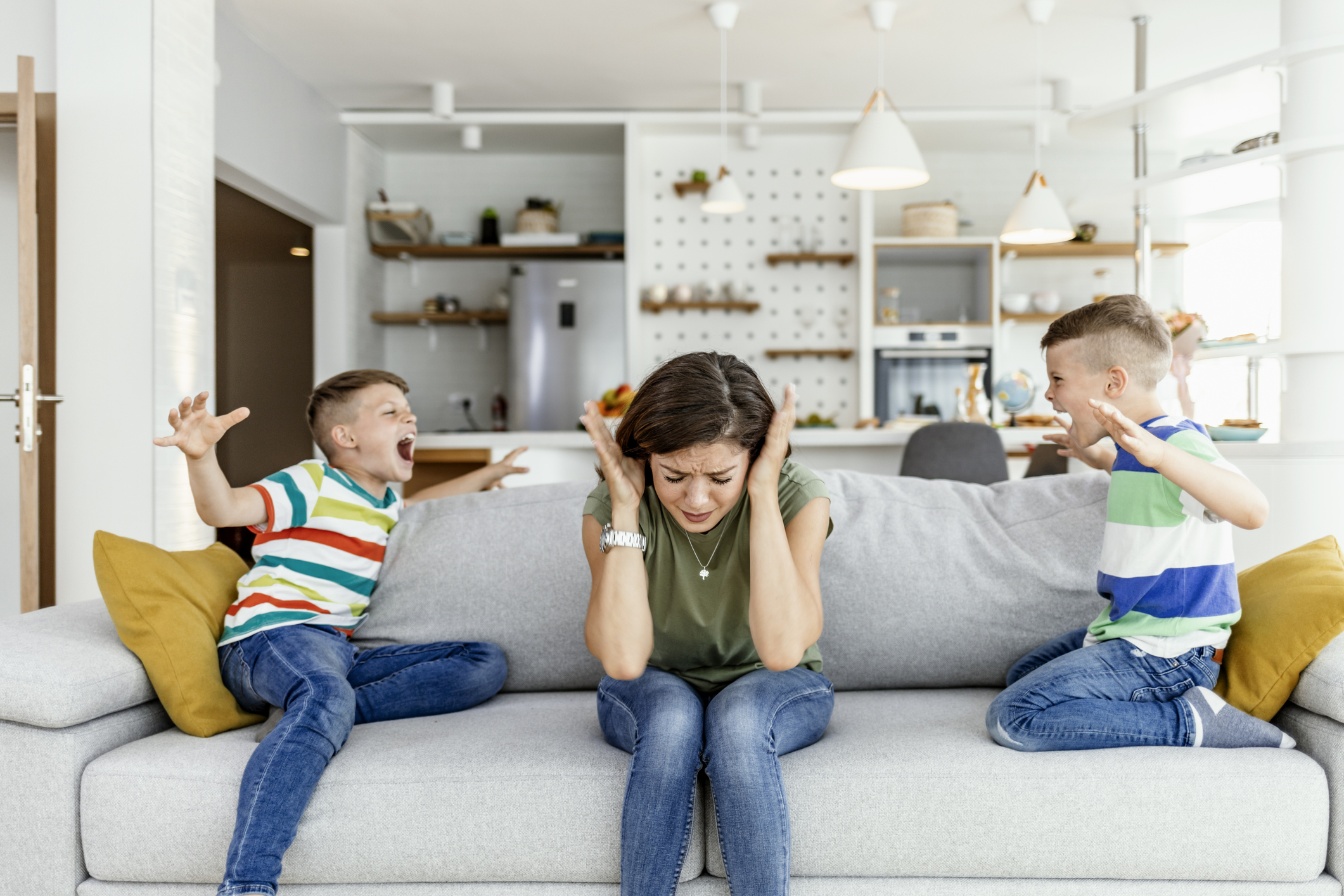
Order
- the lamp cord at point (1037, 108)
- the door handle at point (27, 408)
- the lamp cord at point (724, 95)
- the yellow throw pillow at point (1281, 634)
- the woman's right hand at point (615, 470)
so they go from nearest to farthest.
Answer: the woman's right hand at point (615, 470)
the yellow throw pillow at point (1281, 634)
the door handle at point (27, 408)
the lamp cord at point (724, 95)
the lamp cord at point (1037, 108)

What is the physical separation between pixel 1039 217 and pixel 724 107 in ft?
5.98

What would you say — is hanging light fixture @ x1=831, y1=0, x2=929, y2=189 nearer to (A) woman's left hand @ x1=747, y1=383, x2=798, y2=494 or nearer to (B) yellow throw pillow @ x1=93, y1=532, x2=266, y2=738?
(A) woman's left hand @ x1=747, y1=383, x2=798, y2=494

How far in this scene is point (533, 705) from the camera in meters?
1.69

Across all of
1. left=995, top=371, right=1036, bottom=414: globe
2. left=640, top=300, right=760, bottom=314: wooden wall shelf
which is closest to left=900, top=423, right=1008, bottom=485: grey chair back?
left=995, top=371, right=1036, bottom=414: globe

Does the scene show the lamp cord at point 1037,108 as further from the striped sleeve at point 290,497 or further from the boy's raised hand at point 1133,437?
the striped sleeve at point 290,497

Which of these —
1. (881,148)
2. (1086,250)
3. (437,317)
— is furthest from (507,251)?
(1086,250)

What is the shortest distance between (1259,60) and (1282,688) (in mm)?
2164

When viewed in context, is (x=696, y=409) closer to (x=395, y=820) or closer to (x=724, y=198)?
(x=395, y=820)

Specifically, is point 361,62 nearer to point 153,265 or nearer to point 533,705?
point 153,265

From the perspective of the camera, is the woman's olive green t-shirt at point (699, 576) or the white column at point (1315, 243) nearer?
the woman's olive green t-shirt at point (699, 576)

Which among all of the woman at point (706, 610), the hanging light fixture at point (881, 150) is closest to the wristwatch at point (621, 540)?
the woman at point (706, 610)

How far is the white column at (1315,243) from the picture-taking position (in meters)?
2.66

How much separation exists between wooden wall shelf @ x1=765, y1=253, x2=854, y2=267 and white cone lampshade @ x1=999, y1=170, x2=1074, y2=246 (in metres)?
1.49

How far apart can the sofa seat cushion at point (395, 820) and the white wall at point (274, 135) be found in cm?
341
